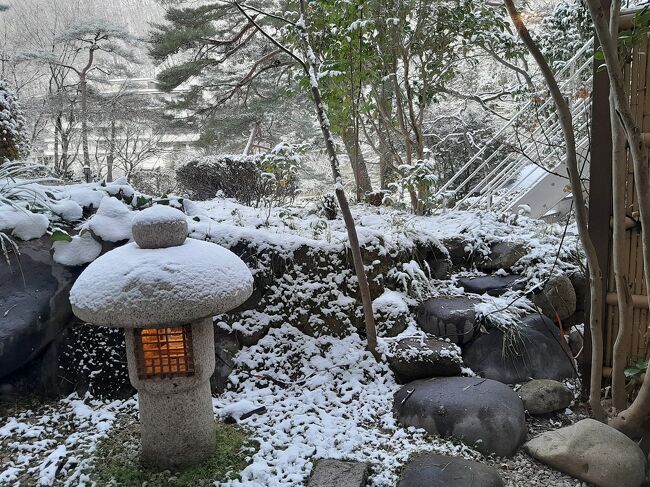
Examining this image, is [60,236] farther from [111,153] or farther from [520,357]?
[111,153]

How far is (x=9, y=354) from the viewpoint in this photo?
3.01 metres

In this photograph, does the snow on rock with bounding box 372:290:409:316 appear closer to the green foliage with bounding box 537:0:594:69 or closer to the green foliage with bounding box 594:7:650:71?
the green foliage with bounding box 594:7:650:71

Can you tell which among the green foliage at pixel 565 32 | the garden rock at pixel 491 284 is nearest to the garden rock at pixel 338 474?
the garden rock at pixel 491 284

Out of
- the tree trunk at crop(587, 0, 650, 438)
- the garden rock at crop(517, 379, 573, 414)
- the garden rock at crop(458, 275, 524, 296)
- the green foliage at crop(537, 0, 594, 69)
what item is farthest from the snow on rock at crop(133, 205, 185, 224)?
the green foliage at crop(537, 0, 594, 69)

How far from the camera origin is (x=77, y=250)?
3.45 m

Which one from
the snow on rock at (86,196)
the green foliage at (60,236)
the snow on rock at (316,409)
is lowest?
the snow on rock at (316,409)

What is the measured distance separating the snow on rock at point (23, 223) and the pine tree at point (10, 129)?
4.96 ft

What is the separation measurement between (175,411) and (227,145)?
443 inches

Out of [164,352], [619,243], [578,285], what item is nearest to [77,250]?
[164,352]

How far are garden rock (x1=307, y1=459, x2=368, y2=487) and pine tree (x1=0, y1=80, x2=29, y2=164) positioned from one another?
4188 mm

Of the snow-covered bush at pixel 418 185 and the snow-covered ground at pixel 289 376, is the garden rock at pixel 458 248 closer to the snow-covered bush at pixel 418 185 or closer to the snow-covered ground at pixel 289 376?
the snow-covered ground at pixel 289 376

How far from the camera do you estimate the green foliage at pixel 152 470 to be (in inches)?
93.5

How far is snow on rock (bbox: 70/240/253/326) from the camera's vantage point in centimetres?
214

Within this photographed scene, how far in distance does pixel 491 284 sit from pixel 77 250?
3292 mm
